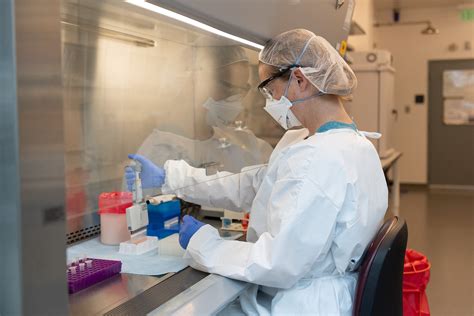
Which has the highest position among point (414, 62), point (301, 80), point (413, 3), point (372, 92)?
point (413, 3)

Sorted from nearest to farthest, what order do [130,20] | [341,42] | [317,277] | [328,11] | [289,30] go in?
[317,277] → [130,20] → [289,30] → [328,11] → [341,42]

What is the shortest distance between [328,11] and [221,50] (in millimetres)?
452

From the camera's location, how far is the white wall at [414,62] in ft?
24.5

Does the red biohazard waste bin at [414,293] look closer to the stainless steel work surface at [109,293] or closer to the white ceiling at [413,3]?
the stainless steel work surface at [109,293]

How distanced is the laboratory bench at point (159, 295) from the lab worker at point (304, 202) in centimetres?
5

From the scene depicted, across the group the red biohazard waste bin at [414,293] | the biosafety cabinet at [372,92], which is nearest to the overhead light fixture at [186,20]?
the red biohazard waste bin at [414,293]

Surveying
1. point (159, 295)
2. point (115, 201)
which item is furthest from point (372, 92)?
point (159, 295)

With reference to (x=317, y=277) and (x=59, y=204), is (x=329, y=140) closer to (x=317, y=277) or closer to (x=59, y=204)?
(x=317, y=277)

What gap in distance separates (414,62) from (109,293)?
7251 millimetres

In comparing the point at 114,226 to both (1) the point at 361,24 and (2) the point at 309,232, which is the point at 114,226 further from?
(1) the point at 361,24

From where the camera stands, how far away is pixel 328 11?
1.90 m

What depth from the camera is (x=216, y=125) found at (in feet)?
6.05

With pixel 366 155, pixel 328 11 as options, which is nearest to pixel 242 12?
pixel 366 155

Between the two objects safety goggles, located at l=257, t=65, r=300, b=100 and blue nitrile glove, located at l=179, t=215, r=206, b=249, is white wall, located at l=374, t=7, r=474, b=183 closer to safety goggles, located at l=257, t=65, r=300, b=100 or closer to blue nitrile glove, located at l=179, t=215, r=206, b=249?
safety goggles, located at l=257, t=65, r=300, b=100
